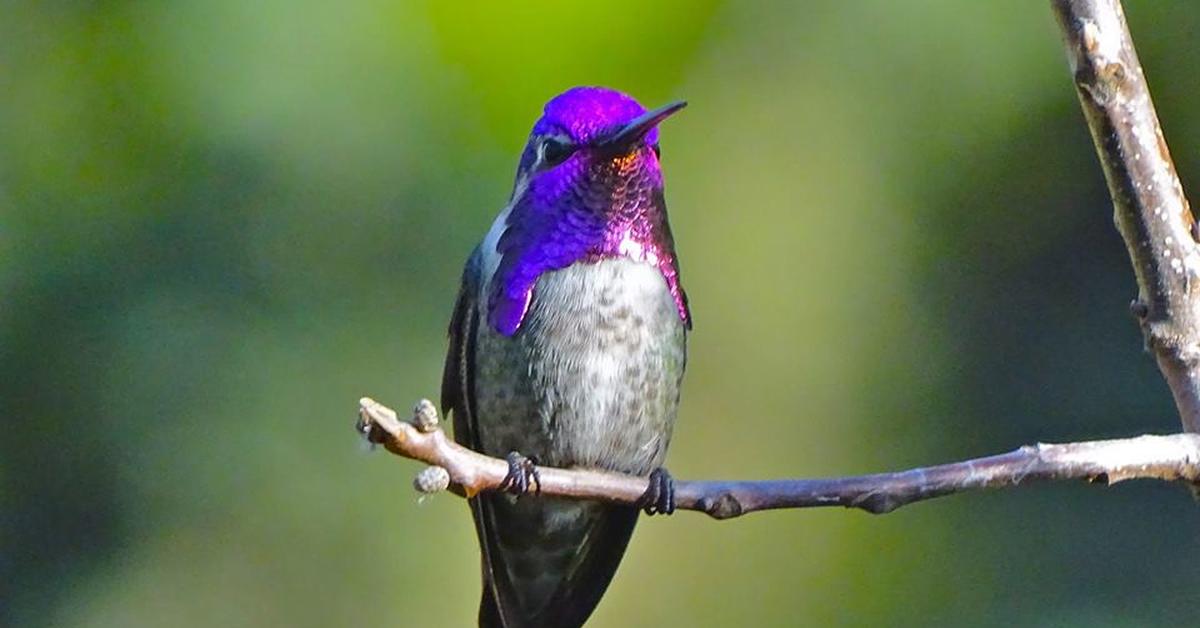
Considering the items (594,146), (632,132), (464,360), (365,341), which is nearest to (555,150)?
(594,146)

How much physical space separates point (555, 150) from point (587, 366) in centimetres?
33

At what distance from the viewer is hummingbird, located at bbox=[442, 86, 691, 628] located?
2457 millimetres

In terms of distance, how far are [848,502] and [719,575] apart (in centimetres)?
259

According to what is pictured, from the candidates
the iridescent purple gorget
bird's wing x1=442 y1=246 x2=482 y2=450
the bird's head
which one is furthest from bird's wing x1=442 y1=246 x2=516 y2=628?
the bird's head

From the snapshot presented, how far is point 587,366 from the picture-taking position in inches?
97.4

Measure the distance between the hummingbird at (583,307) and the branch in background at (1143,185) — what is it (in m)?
0.77

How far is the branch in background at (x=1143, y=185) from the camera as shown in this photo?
1.74 meters

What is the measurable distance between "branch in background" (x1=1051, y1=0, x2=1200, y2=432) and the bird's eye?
0.89m

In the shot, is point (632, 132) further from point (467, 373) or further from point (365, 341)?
point (365, 341)

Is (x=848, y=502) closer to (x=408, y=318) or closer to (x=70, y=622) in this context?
(x=408, y=318)

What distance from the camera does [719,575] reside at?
14.4ft

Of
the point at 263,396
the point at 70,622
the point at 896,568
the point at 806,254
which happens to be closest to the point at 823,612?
the point at 896,568

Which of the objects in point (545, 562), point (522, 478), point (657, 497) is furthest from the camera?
point (545, 562)

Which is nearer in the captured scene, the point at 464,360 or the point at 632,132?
the point at 632,132
